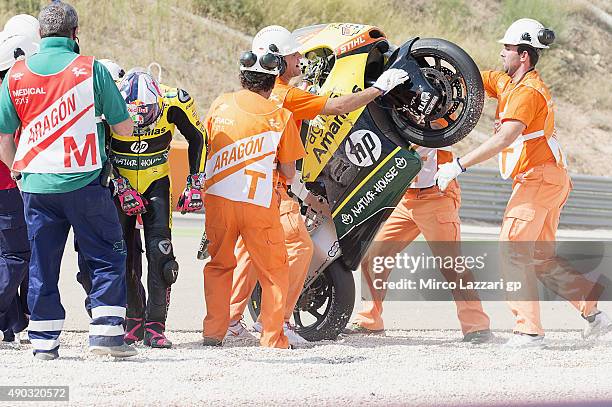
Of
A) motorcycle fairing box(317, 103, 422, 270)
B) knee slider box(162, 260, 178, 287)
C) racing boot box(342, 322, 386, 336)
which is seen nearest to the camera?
knee slider box(162, 260, 178, 287)

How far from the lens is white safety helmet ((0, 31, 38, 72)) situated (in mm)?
7395

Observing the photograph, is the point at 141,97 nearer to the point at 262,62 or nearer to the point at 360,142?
the point at 262,62

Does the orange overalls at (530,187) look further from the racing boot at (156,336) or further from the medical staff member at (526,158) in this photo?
the racing boot at (156,336)

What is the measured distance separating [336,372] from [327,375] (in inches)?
4.4

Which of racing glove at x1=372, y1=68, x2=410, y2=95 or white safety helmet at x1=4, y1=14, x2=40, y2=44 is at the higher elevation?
white safety helmet at x1=4, y1=14, x2=40, y2=44

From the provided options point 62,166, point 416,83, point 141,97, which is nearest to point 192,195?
point 141,97

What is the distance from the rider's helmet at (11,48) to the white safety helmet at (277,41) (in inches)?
56.4

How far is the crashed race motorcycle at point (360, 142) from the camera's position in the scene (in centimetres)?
Result: 776

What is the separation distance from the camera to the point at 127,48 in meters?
23.6

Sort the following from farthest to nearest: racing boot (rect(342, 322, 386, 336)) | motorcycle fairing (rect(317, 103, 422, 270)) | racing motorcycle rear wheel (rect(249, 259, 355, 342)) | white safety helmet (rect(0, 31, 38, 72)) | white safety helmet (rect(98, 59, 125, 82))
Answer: racing boot (rect(342, 322, 386, 336)) < racing motorcycle rear wheel (rect(249, 259, 355, 342)) < motorcycle fairing (rect(317, 103, 422, 270)) < white safety helmet (rect(98, 59, 125, 82)) < white safety helmet (rect(0, 31, 38, 72))

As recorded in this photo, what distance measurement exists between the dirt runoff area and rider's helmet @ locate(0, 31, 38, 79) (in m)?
1.78

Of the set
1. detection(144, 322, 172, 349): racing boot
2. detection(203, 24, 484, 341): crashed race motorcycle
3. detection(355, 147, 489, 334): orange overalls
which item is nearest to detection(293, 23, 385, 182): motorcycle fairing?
detection(203, 24, 484, 341): crashed race motorcycle

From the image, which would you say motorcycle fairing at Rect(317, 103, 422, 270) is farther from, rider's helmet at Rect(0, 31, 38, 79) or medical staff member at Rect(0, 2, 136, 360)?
rider's helmet at Rect(0, 31, 38, 79)

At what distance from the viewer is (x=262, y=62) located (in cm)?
731
